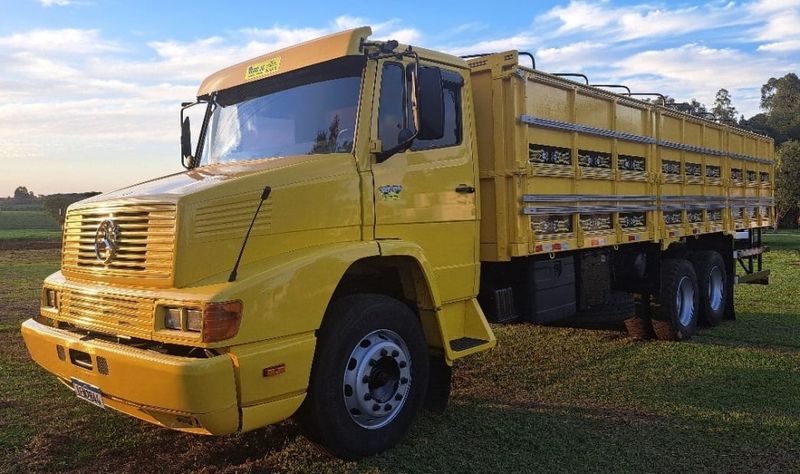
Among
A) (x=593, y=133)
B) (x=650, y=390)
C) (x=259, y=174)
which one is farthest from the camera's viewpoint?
(x=593, y=133)

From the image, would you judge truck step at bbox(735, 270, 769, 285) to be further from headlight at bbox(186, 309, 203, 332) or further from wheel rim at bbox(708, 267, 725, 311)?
headlight at bbox(186, 309, 203, 332)

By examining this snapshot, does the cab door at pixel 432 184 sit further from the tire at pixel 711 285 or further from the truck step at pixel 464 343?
the tire at pixel 711 285

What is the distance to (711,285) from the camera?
29.4 ft

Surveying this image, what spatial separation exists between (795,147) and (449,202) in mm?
45002

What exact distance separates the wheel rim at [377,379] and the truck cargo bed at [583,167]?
1537mm

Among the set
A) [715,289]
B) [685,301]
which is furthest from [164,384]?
[715,289]

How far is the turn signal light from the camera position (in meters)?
3.29

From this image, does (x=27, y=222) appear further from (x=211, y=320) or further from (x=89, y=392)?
(x=211, y=320)

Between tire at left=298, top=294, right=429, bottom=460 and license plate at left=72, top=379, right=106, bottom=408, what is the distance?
1.17 meters

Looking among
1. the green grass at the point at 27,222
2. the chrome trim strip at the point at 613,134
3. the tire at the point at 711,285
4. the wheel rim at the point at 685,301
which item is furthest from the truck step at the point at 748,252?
the green grass at the point at 27,222

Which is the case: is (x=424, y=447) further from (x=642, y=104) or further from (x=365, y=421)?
(x=642, y=104)

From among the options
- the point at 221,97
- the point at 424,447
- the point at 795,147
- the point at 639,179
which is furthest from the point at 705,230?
the point at 795,147

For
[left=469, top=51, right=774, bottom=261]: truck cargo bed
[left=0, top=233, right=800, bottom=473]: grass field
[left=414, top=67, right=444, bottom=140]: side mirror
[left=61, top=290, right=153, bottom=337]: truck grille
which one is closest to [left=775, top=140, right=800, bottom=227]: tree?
[left=469, top=51, right=774, bottom=261]: truck cargo bed

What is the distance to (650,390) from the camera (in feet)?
18.8
